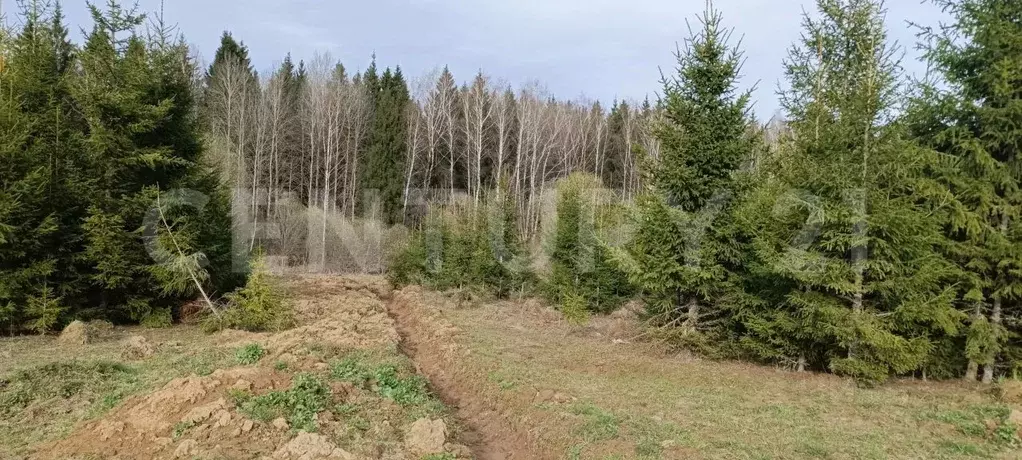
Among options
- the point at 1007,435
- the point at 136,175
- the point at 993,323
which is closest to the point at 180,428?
the point at 1007,435

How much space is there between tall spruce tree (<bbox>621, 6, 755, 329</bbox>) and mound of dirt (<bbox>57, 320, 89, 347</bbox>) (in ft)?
36.1

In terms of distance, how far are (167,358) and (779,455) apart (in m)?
9.70

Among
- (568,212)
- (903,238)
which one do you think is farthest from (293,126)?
(903,238)

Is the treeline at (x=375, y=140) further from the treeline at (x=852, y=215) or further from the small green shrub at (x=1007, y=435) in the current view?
the small green shrub at (x=1007, y=435)

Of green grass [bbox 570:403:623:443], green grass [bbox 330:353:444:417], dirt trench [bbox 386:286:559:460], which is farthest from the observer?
green grass [bbox 330:353:444:417]

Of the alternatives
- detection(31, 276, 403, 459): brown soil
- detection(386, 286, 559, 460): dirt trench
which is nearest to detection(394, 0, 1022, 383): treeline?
detection(386, 286, 559, 460): dirt trench

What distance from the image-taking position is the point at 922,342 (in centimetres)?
884

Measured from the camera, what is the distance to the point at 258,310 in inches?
508

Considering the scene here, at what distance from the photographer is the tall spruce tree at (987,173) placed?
356 inches

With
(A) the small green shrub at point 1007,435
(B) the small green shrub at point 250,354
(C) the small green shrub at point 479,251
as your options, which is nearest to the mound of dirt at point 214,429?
(B) the small green shrub at point 250,354

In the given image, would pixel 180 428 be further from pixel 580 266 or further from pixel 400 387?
pixel 580 266

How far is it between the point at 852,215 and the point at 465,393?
6564 millimetres

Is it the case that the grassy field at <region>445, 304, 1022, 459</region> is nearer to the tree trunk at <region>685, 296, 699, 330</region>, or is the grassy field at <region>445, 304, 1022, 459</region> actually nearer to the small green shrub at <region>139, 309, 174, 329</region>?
the tree trunk at <region>685, 296, 699, 330</region>

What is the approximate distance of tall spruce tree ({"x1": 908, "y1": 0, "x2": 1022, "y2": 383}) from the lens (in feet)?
29.7
